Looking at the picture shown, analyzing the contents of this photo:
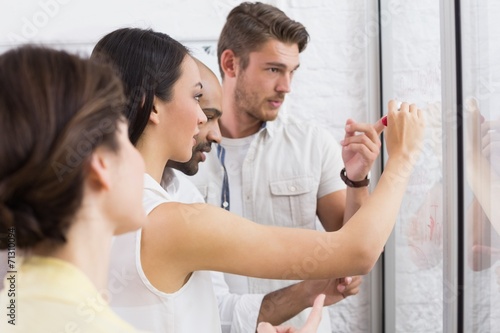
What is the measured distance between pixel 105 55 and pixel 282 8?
0.92 meters

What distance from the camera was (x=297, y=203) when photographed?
59.1 inches

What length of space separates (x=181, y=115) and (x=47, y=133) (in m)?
0.39

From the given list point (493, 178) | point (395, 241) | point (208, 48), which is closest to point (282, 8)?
point (208, 48)

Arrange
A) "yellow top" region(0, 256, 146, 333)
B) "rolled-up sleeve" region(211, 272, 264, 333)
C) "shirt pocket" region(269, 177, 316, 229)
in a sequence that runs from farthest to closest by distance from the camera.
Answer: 1. "shirt pocket" region(269, 177, 316, 229)
2. "rolled-up sleeve" region(211, 272, 264, 333)
3. "yellow top" region(0, 256, 146, 333)

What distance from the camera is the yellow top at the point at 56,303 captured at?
21.1 inches

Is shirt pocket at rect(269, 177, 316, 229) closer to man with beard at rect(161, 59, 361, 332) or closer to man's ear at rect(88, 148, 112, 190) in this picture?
man with beard at rect(161, 59, 361, 332)

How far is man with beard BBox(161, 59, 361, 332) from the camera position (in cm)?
121

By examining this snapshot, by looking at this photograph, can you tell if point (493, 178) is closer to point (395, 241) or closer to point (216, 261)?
point (216, 261)

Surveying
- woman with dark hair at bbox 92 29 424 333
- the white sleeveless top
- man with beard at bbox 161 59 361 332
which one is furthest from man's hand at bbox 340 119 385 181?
the white sleeveless top

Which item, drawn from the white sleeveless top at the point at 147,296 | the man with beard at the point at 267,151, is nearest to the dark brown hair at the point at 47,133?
the white sleeveless top at the point at 147,296

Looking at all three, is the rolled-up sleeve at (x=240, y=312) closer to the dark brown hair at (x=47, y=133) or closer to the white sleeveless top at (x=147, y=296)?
the white sleeveless top at (x=147, y=296)

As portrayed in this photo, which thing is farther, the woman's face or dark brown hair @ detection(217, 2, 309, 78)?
dark brown hair @ detection(217, 2, 309, 78)

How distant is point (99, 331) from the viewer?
545mm

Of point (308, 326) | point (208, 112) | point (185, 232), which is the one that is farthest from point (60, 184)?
point (208, 112)
